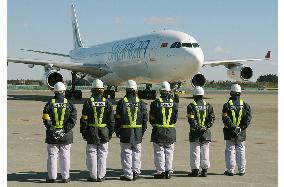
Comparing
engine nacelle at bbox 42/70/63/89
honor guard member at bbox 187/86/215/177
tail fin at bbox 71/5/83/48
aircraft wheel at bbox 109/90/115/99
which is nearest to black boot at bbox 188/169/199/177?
honor guard member at bbox 187/86/215/177

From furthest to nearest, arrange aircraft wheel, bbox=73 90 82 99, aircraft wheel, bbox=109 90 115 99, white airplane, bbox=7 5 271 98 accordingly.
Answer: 1. aircraft wheel, bbox=109 90 115 99
2. aircraft wheel, bbox=73 90 82 99
3. white airplane, bbox=7 5 271 98

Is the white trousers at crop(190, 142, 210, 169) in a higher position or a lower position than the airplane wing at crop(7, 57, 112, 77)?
lower

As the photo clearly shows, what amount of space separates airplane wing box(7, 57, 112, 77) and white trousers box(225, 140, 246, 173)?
23947mm

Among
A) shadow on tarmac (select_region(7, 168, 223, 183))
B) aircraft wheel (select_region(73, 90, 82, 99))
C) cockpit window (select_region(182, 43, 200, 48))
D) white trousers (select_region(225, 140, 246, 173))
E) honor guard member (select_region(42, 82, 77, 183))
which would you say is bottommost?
shadow on tarmac (select_region(7, 168, 223, 183))

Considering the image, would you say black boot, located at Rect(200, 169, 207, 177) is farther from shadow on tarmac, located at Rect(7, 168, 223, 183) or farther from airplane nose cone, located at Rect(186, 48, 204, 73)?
airplane nose cone, located at Rect(186, 48, 204, 73)

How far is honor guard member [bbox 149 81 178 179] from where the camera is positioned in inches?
339

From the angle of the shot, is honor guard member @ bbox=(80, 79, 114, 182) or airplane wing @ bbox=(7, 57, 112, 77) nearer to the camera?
honor guard member @ bbox=(80, 79, 114, 182)

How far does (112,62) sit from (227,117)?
2511cm

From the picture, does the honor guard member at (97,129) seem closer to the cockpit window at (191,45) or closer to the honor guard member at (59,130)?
the honor guard member at (59,130)

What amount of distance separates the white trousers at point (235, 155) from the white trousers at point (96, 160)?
2512 mm

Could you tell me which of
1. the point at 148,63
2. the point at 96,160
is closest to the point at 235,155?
the point at 96,160

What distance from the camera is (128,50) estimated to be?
31266 millimetres
